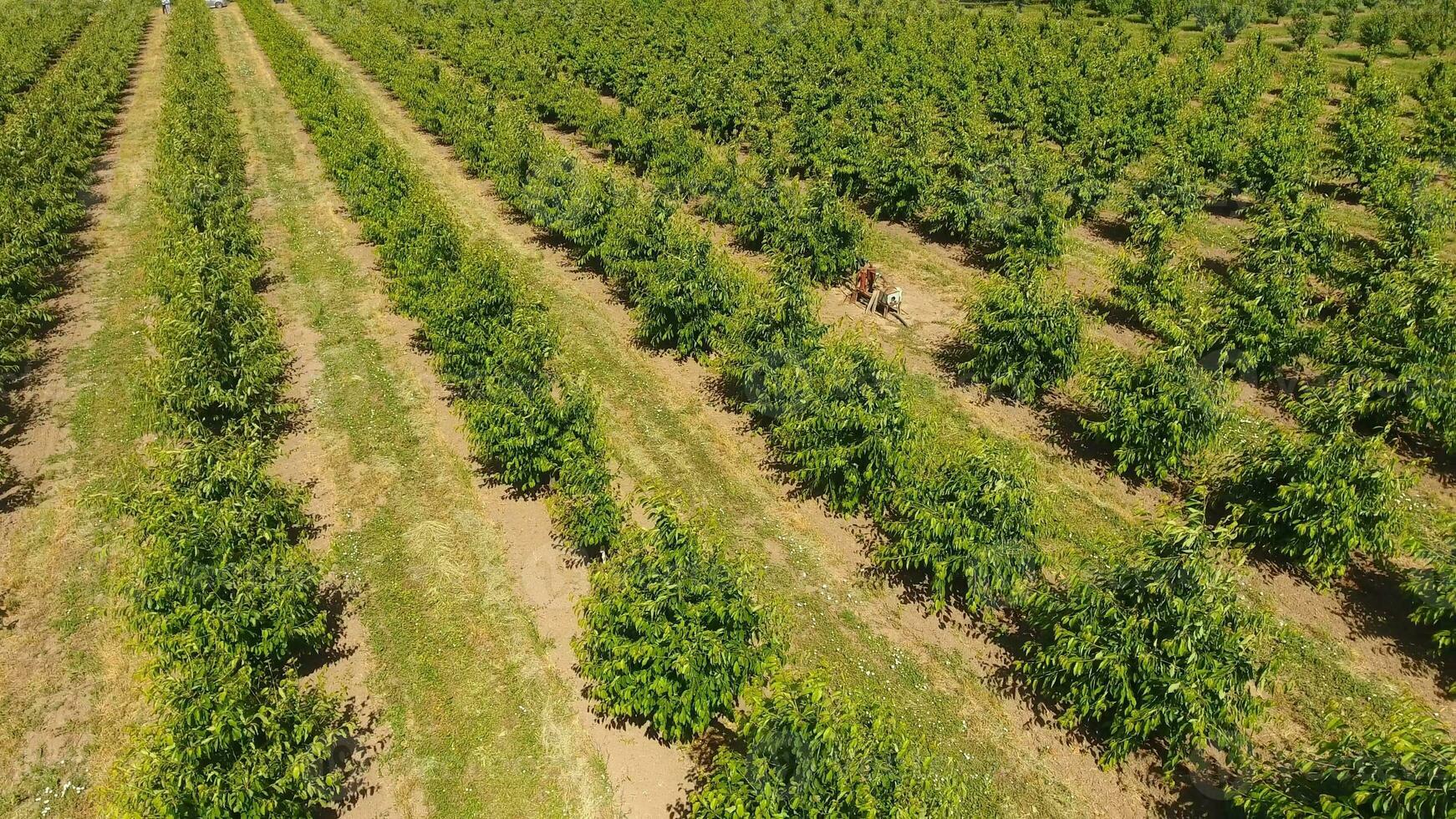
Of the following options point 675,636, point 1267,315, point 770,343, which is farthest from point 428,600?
point 1267,315

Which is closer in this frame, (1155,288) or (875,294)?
(1155,288)

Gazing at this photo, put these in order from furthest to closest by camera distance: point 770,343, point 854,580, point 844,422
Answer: point 770,343 → point 844,422 → point 854,580

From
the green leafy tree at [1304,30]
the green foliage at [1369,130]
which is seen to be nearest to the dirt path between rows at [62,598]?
the green foliage at [1369,130]

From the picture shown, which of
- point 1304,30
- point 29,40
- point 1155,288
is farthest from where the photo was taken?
point 29,40

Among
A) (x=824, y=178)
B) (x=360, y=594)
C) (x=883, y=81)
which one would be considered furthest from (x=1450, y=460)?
(x=883, y=81)

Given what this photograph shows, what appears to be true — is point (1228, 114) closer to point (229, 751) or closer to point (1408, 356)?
point (1408, 356)

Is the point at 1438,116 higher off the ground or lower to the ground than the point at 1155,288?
higher

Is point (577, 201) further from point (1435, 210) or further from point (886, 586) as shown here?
point (1435, 210)
